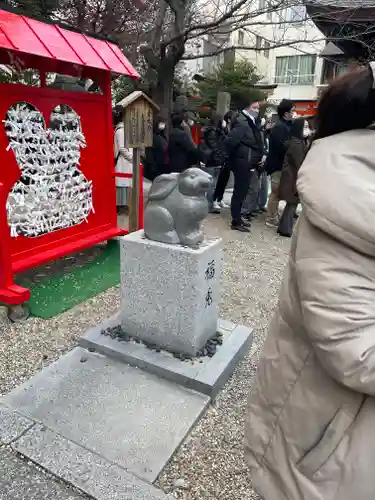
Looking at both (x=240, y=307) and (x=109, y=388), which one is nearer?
(x=109, y=388)

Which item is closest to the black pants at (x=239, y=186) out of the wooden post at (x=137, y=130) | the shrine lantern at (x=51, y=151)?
the wooden post at (x=137, y=130)

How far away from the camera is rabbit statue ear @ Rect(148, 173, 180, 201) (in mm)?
2965

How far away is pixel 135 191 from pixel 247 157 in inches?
79.8

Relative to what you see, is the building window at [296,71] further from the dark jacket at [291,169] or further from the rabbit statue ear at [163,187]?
the rabbit statue ear at [163,187]

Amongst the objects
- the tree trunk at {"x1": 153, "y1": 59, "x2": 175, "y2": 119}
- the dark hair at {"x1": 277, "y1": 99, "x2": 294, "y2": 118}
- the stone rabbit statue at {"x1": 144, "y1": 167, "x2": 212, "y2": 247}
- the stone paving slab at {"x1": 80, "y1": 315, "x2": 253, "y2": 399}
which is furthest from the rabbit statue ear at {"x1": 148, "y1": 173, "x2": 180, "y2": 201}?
the tree trunk at {"x1": 153, "y1": 59, "x2": 175, "y2": 119}

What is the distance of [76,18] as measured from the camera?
1029 cm

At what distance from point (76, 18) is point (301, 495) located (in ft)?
38.4

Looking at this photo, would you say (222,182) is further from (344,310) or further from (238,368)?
(344,310)

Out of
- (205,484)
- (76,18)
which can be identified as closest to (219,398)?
(205,484)

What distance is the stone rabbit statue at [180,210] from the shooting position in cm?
288

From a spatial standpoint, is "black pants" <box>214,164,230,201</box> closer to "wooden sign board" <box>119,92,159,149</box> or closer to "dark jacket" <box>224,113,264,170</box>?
"dark jacket" <box>224,113,264,170</box>

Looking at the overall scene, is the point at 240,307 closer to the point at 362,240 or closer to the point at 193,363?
the point at 193,363

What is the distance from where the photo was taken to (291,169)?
19.6 ft

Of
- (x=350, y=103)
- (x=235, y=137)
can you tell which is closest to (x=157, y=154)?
(x=235, y=137)
